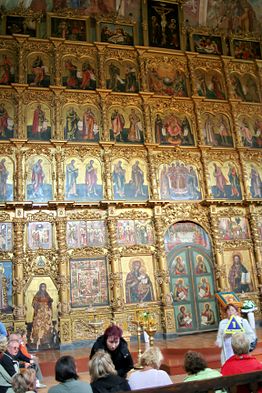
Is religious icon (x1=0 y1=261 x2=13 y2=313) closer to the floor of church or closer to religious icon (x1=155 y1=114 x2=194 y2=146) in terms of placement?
the floor of church

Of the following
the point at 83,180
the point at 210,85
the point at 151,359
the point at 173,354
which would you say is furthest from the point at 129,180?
the point at 151,359

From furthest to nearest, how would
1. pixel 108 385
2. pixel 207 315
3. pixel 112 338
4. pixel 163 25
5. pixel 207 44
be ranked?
pixel 207 44
pixel 163 25
pixel 207 315
pixel 112 338
pixel 108 385

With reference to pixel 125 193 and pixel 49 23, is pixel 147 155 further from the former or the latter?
pixel 49 23

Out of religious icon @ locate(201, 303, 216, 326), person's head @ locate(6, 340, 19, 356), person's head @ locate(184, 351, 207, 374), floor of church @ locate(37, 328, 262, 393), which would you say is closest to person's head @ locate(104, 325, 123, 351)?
person's head @ locate(184, 351, 207, 374)

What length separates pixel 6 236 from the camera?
1259 cm

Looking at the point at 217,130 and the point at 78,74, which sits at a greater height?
the point at 78,74

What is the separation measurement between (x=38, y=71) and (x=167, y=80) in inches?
201

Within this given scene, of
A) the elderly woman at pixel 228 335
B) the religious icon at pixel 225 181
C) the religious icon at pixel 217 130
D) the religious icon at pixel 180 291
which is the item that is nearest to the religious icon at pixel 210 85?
the religious icon at pixel 217 130

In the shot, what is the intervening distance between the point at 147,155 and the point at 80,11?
6573 millimetres

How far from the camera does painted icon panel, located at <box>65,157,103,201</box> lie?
1351 centimetres

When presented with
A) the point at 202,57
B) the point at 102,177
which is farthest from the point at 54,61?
the point at 202,57

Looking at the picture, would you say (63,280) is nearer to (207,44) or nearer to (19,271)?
(19,271)

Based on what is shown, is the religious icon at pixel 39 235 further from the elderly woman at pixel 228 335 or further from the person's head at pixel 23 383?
the person's head at pixel 23 383

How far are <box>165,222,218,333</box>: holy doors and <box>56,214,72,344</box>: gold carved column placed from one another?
3.64 meters
